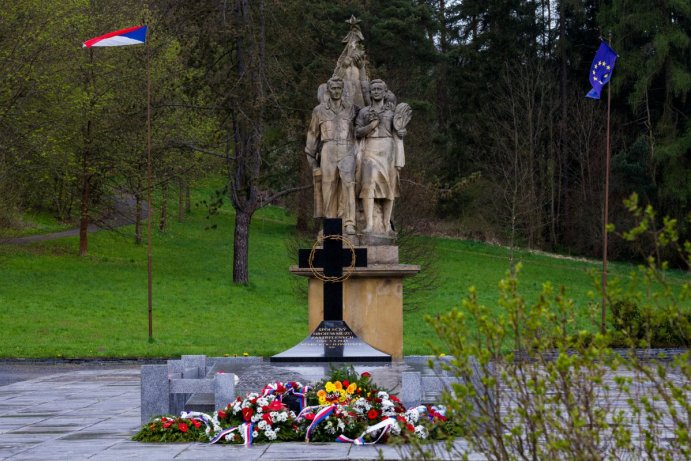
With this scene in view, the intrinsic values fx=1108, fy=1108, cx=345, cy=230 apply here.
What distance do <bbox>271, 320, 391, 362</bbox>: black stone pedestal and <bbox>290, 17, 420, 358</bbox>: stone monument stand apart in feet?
7.14

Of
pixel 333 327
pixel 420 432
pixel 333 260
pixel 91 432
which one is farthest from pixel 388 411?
pixel 333 260

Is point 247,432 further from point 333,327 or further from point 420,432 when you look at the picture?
point 333,327

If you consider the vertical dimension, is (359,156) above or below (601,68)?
below

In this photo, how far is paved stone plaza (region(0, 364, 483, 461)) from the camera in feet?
32.6

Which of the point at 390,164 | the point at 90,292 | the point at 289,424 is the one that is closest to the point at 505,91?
the point at 90,292

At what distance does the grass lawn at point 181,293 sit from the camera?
25.5m

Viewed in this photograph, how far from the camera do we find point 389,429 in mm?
10297

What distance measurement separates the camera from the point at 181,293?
3509cm

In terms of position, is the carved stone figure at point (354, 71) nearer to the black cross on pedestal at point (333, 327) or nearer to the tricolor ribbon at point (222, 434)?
the black cross on pedestal at point (333, 327)

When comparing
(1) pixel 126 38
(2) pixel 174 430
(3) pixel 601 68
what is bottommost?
(2) pixel 174 430

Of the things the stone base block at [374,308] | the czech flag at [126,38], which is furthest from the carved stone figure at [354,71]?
the czech flag at [126,38]

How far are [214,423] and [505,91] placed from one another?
42318 mm

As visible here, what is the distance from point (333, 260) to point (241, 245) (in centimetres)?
2192

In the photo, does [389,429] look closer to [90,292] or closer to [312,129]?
[312,129]
